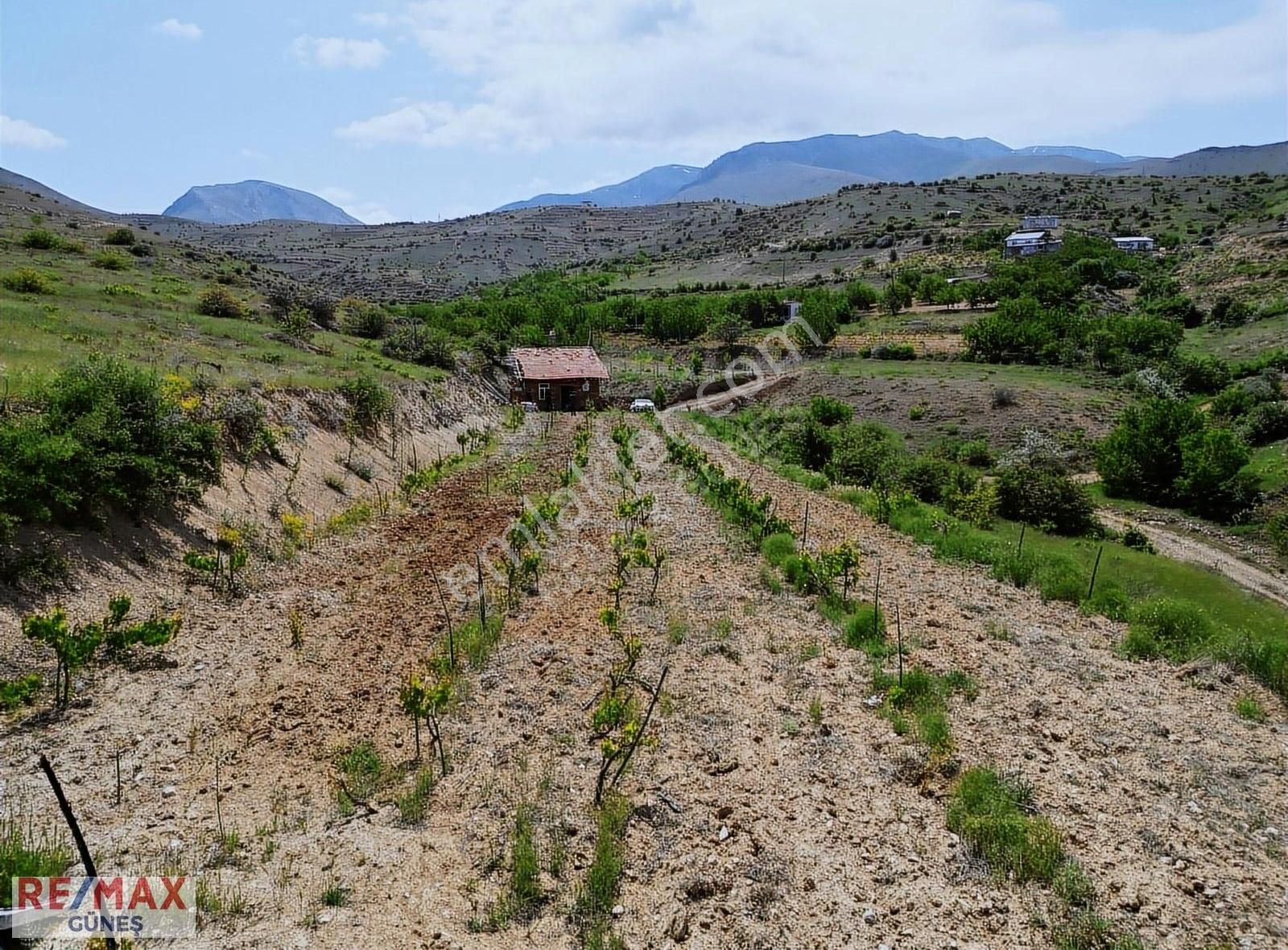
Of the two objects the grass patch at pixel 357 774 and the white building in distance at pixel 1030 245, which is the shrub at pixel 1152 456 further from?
the white building in distance at pixel 1030 245

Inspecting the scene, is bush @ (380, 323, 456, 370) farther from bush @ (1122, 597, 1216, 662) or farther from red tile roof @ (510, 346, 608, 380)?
bush @ (1122, 597, 1216, 662)

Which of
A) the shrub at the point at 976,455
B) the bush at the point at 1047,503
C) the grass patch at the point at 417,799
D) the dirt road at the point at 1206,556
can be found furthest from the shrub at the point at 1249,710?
the shrub at the point at 976,455

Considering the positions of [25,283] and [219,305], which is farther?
[219,305]

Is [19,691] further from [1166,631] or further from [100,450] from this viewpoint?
[1166,631]


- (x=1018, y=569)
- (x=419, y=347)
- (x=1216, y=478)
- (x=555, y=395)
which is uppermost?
(x=419, y=347)

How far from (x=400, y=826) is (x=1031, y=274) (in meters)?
71.5

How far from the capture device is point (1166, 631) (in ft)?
37.8

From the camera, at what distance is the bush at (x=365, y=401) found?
23719 mm

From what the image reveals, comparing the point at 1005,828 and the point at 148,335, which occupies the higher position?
the point at 148,335

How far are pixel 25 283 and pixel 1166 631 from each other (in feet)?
110

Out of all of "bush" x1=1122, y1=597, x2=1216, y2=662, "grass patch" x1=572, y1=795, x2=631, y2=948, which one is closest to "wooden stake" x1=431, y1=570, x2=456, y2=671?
"grass patch" x1=572, y1=795, x2=631, y2=948

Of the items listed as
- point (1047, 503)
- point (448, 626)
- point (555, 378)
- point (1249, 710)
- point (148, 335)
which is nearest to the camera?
point (1249, 710)

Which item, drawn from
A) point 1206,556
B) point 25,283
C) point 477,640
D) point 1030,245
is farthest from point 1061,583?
point 1030,245

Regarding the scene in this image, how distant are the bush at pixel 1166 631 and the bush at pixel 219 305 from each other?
32.4 m
